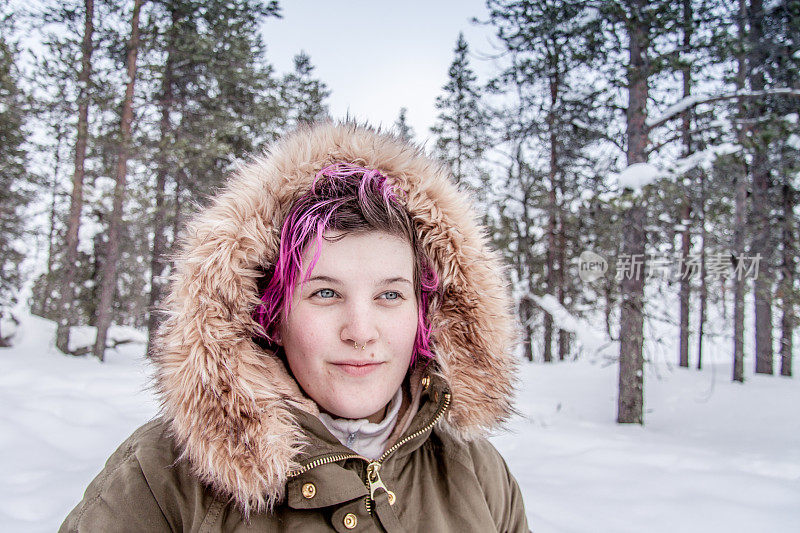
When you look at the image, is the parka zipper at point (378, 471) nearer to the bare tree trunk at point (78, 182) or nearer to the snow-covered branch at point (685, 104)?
the snow-covered branch at point (685, 104)

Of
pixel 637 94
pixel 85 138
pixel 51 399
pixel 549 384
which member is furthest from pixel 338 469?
pixel 85 138

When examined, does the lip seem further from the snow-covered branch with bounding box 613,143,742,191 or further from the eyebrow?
the snow-covered branch with bounding box 613,143,742,191

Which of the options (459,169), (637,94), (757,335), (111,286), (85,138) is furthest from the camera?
(459,169)

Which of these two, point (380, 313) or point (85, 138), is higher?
point (85, 138)

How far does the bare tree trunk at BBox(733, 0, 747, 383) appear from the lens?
8289mm

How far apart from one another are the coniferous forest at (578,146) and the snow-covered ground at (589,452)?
61.3 inches

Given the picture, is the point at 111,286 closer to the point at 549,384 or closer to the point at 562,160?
the point at 549,384

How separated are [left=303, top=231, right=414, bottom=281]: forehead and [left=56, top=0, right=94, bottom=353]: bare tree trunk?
1195 centimetres

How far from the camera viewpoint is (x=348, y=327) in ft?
Answer: 4.56

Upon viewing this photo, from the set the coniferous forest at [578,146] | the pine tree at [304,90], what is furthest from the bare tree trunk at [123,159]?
the pine tree at [304,90]

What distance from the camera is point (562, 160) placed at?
14688 millimetres

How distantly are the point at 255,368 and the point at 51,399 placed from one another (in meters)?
6.68

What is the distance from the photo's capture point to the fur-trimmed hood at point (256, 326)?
1.28 metres

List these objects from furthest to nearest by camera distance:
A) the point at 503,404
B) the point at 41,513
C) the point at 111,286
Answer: the point at 111,286 → the point at 41,513 → the point at 503,404
